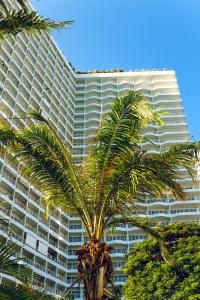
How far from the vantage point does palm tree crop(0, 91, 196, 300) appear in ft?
35.2

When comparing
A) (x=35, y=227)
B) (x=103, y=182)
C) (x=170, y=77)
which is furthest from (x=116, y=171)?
(x=170, y=77)

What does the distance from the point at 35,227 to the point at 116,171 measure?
1935 inches

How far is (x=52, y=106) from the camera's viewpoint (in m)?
77.2

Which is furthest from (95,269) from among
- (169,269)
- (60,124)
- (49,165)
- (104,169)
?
(60,124)

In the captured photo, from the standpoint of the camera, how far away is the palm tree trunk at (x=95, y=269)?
9734mm

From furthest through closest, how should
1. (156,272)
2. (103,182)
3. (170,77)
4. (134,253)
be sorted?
1. (170,77)
2. (134,253)
3. (156,272)
4. (103,182)

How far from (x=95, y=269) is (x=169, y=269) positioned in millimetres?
17023

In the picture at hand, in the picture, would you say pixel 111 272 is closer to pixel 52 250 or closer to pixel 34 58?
pixel 52 250

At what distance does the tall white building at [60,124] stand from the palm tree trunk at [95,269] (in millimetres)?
30844

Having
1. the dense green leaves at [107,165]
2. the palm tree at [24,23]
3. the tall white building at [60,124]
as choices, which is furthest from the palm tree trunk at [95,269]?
the tall white building at [60,124]

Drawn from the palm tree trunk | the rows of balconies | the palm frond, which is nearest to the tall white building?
the rows of balconies

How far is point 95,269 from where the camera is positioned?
395 inches

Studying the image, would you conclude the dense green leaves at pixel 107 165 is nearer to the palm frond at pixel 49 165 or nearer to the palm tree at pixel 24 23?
the palm frond at pixel 49 165

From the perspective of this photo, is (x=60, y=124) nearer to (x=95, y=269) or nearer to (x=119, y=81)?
(x=119, y=81)
